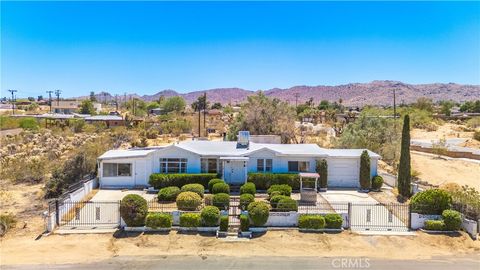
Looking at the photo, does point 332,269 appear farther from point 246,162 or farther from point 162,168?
point 162,168

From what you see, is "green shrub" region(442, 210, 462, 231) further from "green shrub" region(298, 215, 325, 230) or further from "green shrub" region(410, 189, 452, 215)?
"green shrub" region(298, 215, 325, 230)

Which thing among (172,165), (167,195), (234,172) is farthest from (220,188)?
(172,165)

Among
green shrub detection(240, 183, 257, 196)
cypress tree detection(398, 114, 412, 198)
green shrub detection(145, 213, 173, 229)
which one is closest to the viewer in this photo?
green shrub detection(145, 213, 173, 229)

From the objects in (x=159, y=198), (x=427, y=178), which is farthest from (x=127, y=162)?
(x=427, y=178)

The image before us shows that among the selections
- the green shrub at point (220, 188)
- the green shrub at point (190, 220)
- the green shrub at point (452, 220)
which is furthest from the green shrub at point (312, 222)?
the green shrub at point (220, 188)

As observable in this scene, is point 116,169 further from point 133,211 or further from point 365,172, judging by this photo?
point 365,172

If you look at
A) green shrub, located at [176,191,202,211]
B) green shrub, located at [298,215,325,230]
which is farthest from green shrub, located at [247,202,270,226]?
green shrub, located at [176,191,202,211]

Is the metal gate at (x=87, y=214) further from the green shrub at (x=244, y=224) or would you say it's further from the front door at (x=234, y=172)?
the front door at (x=234, y=172)
